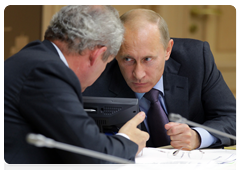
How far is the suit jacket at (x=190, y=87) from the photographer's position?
1386 millimetres

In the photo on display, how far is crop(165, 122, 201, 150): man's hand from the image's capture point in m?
1.08

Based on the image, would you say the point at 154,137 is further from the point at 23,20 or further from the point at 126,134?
the point at 23,20

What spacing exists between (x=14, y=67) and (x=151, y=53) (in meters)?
0.64

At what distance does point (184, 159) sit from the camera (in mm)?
914

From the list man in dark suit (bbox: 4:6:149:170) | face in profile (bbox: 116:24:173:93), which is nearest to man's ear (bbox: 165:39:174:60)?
face in profile (bbox: 116:24:173:93)

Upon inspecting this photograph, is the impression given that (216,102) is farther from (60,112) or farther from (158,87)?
(60,112)

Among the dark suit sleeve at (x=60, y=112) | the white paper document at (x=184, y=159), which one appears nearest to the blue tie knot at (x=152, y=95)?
the white paper document at (x=184, y=159)

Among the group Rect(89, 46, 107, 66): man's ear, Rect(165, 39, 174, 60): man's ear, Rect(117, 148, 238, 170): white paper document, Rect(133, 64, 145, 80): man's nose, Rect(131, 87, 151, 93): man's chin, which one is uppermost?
Rect(89, 46, 107, 66): man's ear

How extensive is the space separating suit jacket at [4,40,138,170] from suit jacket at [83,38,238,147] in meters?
0.57

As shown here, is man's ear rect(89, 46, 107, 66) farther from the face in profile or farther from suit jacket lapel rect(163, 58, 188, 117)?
suit jacket lapel rect(163, 58, 188, 117)

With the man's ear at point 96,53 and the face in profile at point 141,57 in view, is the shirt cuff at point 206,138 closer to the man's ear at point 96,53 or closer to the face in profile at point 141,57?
the face in profile at point 141,57

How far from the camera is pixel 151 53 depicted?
1269mm

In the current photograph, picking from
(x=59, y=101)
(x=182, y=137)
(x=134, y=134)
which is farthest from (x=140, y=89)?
(x=59, y=101)

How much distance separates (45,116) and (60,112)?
0.05 meters
